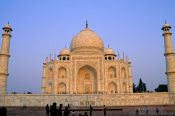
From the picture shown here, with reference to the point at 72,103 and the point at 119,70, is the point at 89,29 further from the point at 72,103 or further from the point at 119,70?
the point at 72,103

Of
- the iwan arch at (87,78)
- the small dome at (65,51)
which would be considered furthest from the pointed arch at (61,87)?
the small dome at (65,51)

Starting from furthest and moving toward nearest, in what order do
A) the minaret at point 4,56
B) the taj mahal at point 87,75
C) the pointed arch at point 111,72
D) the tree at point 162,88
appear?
1. the tree at point 162,88
2. the pointed arch at point 111,72
3. the taj mahal at point 87,75
4. the minaret at point 4,56

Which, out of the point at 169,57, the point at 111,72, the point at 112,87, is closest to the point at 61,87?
the point at 112,87

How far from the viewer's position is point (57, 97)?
22.0 meters

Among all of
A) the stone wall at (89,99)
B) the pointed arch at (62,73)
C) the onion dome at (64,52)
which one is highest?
the onion dome at (64,52)

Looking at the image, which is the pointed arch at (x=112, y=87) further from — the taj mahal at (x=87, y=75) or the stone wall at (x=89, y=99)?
the stone wall at (x=89, y=99)

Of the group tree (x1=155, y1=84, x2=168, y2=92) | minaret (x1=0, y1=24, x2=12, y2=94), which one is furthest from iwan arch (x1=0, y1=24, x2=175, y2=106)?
tree (x1=155, y1=84, x2=168, y2=92)

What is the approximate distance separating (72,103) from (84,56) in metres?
7.30

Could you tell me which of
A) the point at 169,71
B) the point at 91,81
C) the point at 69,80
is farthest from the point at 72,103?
the point at 169,71

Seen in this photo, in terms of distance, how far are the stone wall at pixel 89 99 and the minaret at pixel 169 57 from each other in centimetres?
121

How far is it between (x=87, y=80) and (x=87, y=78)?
28 cm

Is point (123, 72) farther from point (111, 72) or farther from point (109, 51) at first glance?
point (109, 51)

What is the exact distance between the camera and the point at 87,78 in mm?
28438

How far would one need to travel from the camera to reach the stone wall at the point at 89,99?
853 inches
